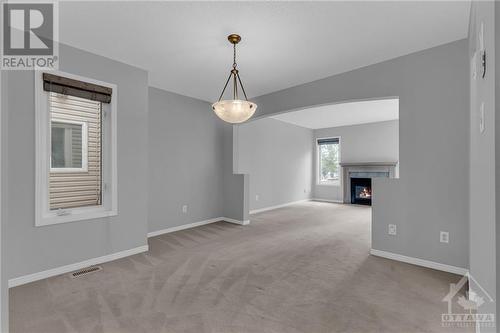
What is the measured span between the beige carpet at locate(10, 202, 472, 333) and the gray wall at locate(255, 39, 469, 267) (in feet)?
1.15

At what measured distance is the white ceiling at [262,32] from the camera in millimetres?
2244

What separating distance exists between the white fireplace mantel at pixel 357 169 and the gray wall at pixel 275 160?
4.01ft

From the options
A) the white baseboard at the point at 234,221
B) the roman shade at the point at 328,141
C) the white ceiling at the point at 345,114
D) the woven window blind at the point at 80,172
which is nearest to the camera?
the woven window blind at the point at 80,172

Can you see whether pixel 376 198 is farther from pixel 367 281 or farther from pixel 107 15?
pixel 107 15

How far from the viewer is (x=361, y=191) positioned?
312 inches

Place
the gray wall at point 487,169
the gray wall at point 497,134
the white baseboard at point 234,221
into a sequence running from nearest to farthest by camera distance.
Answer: the gray wall at point 497,134, the gray wall at point 487,169, the white baseboard at point 234,221

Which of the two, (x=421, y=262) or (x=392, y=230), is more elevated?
(x=392, y=230)

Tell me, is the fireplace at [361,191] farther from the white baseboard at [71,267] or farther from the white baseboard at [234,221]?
the white baseboard at [71,267]

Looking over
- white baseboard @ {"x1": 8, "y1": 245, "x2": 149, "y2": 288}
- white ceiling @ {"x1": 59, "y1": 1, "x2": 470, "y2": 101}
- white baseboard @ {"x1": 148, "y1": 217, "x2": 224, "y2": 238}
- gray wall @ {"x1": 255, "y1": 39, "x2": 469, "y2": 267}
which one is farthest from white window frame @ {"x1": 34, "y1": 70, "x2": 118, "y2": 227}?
gray wall @ {"x1": 255, "y1": 39, "x2": 469, "y2": 267}

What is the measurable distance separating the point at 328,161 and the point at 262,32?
6923 mm

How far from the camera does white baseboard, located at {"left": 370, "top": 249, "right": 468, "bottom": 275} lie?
2768mm

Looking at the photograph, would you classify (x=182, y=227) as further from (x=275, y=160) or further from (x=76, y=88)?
(x=275, y=160)

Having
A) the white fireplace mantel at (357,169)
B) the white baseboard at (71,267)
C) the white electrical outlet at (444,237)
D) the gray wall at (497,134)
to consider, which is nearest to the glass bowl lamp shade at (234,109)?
the gray wall at (497,134)

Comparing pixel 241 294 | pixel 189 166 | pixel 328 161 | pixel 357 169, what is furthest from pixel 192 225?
pixel 328 161
